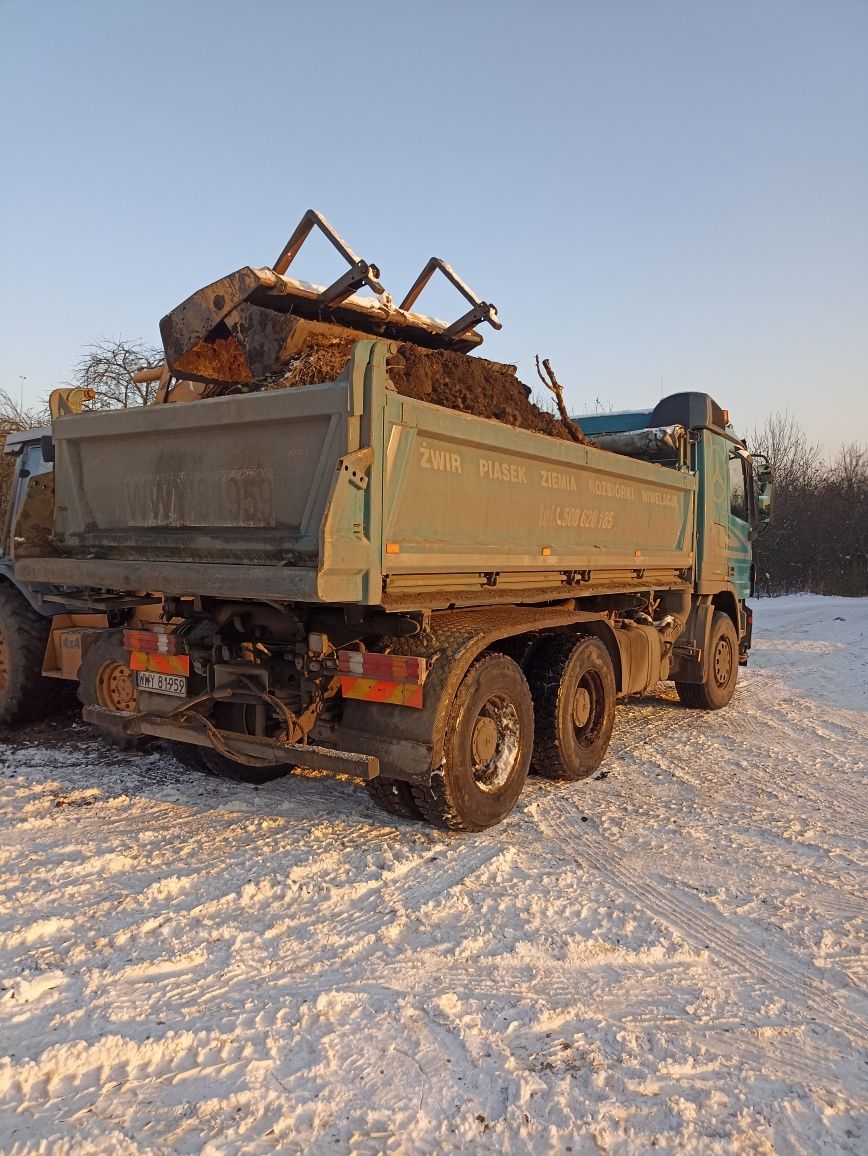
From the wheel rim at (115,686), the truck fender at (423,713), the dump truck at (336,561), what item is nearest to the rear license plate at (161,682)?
the dump truck at (336,561)

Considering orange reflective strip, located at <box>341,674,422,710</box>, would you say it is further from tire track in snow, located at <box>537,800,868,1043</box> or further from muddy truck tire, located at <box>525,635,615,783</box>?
muddy truck tire, located at <box>525,635,615,783</box>

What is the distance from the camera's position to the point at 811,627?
17.9 meters

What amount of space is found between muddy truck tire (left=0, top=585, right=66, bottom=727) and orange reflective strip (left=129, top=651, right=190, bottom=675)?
7.28 feet

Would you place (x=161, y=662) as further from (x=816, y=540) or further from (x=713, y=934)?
(x=816, y=540)

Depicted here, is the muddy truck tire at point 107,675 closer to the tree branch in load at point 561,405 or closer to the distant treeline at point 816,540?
the tree branch in load at point 561,405

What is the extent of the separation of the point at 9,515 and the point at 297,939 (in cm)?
496

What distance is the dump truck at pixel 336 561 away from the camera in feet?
13.1

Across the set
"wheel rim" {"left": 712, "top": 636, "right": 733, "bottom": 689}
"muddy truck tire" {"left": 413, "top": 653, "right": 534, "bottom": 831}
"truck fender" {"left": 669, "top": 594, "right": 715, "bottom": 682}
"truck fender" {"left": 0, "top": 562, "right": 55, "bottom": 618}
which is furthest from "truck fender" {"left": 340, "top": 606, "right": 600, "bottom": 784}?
"wheel rim" {"left": 712, "top": 636, "right": 733, "bottom": 689}

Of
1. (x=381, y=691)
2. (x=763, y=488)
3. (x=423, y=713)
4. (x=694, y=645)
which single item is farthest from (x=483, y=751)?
(x=763, y=488)

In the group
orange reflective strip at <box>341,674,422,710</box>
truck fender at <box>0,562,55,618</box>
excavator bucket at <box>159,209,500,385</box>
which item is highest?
excavator bucket at <box>159,209,500,385</box>

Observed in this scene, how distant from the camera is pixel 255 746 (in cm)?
453

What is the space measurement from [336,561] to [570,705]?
2601 millimetres

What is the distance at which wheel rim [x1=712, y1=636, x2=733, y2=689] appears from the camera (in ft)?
28.6

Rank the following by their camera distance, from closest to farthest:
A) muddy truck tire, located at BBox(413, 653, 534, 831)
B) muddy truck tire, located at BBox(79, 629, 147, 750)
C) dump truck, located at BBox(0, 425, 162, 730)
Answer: muddy truck tire, located at BBox(413, 653, 534, 831), muddy truck tire, located at BBox(79, 629, 147, 750), dump truck, located at BBox(0, 425, 162, 730)
